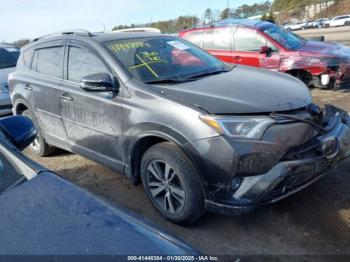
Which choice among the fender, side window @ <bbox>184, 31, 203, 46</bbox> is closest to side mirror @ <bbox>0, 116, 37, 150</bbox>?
the fender

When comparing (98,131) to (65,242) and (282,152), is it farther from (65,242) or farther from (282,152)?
(65,242)

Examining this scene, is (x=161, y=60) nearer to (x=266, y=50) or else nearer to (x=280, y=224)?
(x=280, y=224)

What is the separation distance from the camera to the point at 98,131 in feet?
12.7

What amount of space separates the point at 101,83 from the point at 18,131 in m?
1.17

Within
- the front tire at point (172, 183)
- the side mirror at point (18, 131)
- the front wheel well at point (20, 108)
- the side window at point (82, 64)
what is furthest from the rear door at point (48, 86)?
the side mirror at point (18, 131)

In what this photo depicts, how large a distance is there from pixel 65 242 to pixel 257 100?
206 centimetres

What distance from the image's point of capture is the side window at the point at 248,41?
7922mm

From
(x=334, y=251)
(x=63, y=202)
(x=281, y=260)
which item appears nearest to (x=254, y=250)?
(x=281, y=260)

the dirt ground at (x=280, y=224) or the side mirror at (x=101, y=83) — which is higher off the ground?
the side mirror at (x=101, y=83)

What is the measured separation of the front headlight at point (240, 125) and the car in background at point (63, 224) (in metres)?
1.30

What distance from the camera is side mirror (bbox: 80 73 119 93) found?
11.5ft

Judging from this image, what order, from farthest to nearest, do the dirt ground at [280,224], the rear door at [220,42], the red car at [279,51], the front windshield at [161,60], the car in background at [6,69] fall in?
the rear door at [220,42]
the car in background at [6,69]
the red car at [279,51]
the front windshield at [161,60]
the dirt ground at [280,224]

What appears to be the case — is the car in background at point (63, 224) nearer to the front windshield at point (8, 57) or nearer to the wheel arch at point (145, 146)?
the wheel arch at point (145, 146)

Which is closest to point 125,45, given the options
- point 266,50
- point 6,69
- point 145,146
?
point 145,146
